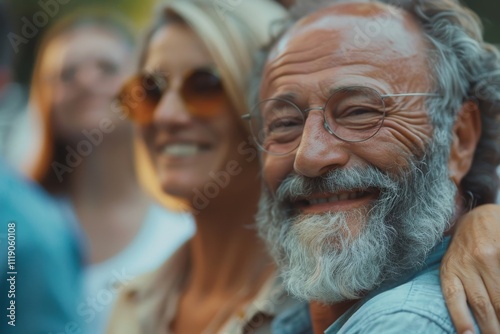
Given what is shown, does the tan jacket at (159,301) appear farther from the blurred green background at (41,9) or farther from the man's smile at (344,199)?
the blurred green background at (41,9)

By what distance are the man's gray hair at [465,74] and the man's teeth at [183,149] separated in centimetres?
91

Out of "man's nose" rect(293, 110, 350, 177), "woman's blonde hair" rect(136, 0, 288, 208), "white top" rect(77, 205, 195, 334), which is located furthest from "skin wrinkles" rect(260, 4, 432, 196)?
"white top" rect(77, 205, 195, 334)

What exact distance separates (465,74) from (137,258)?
2201mm

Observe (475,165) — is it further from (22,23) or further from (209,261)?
(22,23)

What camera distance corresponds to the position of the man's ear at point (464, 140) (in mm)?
2184

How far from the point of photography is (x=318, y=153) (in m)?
2.04

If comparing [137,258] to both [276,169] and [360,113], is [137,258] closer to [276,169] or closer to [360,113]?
[276,169]

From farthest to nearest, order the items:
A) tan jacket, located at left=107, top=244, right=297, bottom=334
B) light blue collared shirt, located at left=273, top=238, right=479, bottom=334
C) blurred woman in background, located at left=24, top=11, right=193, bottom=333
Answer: blurred woman in background, located at left=24, top=11, right=193, bottom=333 < tan jacket, located at left=107, top=244, right=297, bottom=334 < light blue collared shirt, located at left=273, top=238, right=479, bottom=334

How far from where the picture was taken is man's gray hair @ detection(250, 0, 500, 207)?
2.16 m

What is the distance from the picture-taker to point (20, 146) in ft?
13.5

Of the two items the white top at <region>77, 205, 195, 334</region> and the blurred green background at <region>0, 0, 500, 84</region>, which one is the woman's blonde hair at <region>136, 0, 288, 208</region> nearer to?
the white top at <region>77, 205, 195, 334</region>

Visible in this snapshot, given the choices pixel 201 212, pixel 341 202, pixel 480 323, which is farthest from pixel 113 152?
pixel 480 323

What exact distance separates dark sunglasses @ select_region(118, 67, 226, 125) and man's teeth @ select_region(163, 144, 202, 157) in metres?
0.13

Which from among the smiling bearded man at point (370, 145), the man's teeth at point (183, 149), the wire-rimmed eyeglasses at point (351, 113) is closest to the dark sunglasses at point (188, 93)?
the man's teeth at point (183, 149)
